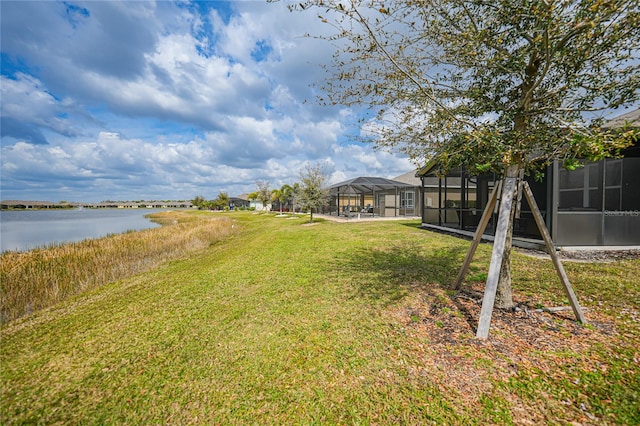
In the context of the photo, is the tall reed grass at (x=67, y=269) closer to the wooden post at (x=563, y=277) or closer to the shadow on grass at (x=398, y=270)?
the shadow on grass at (x=398, y=270)

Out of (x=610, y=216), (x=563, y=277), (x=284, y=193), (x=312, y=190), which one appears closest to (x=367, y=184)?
(x=312, y=190)

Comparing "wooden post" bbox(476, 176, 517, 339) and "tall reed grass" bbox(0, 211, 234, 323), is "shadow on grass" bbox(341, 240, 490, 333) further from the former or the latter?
"tall reed grass" bbox(0, 211, 234, 323)

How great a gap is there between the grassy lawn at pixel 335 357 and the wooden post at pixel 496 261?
0.68 feet

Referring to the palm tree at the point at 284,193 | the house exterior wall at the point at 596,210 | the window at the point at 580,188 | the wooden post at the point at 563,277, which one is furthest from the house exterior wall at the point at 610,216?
the palm tree at the point at 284,193

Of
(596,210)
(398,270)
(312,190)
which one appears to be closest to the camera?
(398,270)

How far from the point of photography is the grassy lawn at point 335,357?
2318 mm

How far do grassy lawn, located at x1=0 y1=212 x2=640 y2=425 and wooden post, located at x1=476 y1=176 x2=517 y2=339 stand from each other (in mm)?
208

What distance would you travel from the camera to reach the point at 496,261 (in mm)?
3307

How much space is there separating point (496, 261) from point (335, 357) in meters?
2.37

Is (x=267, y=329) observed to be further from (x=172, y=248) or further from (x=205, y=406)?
(x=172, y=248)

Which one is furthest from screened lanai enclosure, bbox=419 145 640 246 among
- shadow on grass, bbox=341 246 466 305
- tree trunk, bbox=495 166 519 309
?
tree trunk, bbox=495 166 519 309

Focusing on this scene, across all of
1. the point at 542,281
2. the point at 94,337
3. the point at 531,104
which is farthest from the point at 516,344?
the point at 94,337

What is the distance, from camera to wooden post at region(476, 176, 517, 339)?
3.21 m

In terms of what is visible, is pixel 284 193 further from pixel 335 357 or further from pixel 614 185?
pixel 335 357
